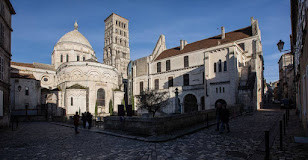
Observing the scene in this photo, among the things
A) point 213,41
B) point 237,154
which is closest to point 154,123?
point 237,154

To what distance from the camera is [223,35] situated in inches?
1233

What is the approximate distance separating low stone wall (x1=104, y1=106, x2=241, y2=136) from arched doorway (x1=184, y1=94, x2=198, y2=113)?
50.3 ft

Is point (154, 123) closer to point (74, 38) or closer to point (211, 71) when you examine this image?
point (211, 71)

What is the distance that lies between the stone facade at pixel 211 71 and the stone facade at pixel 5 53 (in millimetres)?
22285

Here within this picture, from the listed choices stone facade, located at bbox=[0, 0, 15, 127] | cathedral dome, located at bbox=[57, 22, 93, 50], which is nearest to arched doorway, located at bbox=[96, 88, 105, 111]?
stone facade, located at bbox=[0, 0, 15, 127]

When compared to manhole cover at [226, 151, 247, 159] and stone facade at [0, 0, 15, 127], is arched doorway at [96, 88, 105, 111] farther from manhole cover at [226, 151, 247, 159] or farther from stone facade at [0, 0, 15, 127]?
manhole cover at [226, 151, 247, 159]

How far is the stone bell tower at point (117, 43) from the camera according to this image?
68938mm

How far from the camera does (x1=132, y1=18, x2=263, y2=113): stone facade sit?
2464 centimetres

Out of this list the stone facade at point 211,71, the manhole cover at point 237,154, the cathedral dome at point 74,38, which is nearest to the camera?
the manhole cover at point 237,154

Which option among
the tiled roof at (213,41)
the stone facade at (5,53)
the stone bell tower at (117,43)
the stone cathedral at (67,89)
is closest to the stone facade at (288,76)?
the tiled roof at (213,41)

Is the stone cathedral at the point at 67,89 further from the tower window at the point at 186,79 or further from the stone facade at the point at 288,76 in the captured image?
the stone facade at the point at 288,76

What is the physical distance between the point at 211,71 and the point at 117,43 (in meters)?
52.5

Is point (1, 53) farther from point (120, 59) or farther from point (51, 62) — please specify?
point (120, 59)

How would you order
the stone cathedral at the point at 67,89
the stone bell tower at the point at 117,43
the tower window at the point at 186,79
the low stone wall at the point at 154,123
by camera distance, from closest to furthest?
the low stone wall at the point at 154,123, the tower window at the point at 186,79, the stone cathedral at the point at 67,89, the stone bell tower at the point at 117,43
